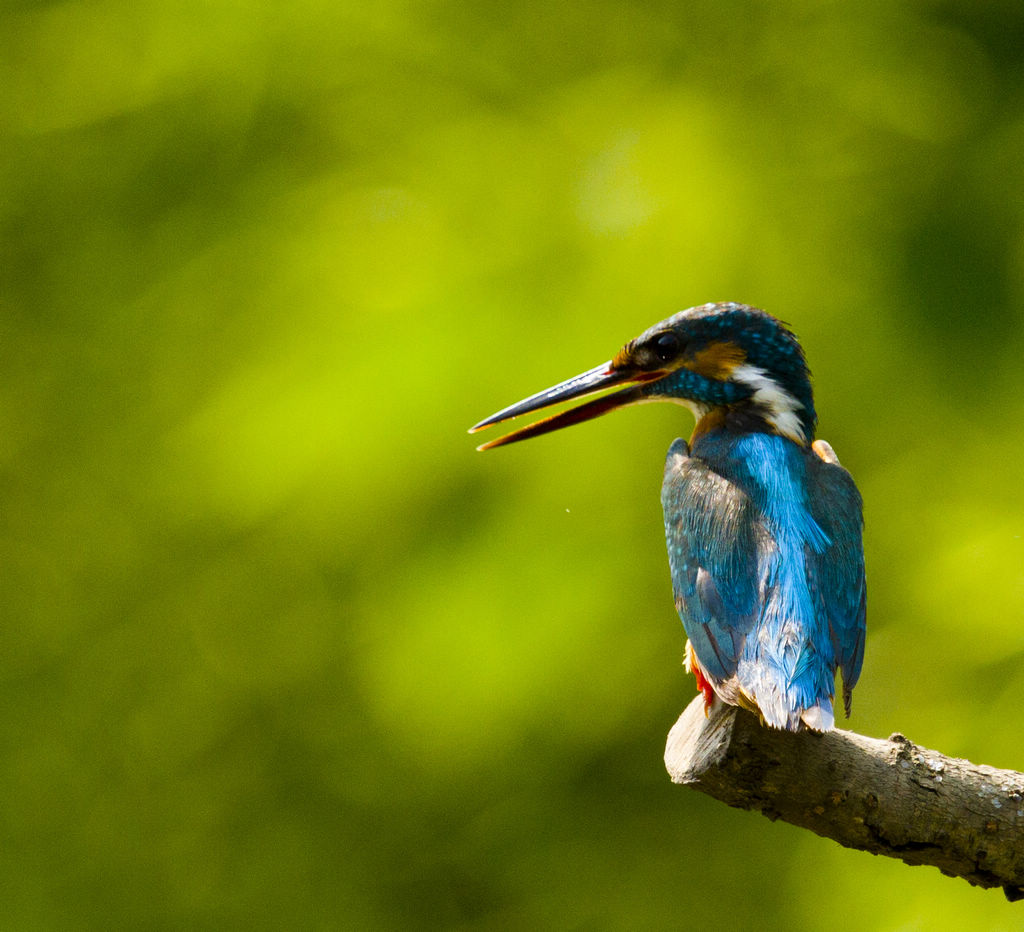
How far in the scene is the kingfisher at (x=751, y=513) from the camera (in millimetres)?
1606

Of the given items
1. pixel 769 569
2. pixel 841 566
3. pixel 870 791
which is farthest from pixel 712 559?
pixel 870 791

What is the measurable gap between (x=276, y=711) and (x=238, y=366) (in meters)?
0.89

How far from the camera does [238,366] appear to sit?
3191 millimetres

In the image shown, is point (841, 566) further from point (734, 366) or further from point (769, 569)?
point (734, 366)

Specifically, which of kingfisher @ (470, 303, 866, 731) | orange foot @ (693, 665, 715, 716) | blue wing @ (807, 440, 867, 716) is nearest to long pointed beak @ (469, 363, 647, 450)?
kingfisher @ (470, 303, 866, 731)

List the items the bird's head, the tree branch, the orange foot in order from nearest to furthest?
1. the tree branch
2. the orange foot
3. the bird's head

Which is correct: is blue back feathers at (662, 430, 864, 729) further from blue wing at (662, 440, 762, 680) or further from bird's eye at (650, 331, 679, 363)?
bird's eye at (650, 331, 679, 363)

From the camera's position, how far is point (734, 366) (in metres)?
2.05

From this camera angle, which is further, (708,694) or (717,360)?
(717,360)

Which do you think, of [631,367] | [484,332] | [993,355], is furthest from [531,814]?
[993,355]

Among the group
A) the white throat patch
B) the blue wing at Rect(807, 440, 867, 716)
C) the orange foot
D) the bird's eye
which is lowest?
the orange foot

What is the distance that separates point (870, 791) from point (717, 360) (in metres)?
0.78

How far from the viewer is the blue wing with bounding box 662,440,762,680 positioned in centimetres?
167

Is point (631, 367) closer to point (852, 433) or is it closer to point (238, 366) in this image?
point (852, 433)
